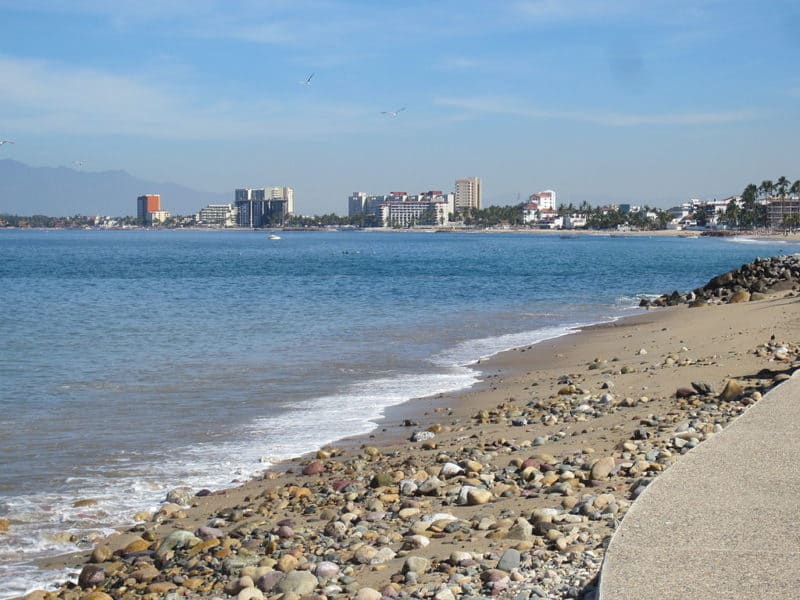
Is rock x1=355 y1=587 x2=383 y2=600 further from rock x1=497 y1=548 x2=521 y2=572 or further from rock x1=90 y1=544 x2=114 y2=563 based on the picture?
rock x1=90 y1=544 x2=114 y2=563

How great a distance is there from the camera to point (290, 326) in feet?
90.4

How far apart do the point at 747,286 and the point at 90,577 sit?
102 feet

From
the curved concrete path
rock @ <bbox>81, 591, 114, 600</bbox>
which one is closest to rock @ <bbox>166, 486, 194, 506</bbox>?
rock @ <bbox>81, 591, 114, 600</bbox>

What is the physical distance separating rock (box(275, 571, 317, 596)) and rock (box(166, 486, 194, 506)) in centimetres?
324

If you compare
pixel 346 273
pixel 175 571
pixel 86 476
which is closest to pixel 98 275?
pixel 346 273

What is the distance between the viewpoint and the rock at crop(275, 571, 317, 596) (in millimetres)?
6220

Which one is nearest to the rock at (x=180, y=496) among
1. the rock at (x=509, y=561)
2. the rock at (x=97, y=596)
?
the rock at (x=97, y=596)

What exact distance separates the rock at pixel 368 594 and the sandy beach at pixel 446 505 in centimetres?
1

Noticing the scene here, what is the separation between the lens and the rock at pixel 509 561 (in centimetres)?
593

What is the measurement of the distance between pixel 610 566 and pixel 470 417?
310 inches

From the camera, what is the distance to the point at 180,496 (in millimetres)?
9422

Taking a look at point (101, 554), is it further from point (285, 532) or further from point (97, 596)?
point (285, 532)

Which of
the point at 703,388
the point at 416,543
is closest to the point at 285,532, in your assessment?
the point at 416,543

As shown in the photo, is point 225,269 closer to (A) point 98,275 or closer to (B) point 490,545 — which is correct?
(A) point 98,275
